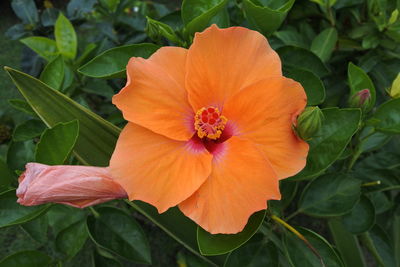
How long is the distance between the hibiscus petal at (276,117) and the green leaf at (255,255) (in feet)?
1.08

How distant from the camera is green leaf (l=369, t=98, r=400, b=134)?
3.23 ft

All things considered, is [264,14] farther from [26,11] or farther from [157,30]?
[26,11]

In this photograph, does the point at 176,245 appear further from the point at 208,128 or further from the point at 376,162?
the point at 208,128

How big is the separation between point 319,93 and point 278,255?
1.41ft

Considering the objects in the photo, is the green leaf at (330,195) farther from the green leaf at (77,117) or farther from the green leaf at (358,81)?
the green leaf at (77,117)

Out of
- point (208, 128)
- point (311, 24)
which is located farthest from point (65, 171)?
point (311, 24)

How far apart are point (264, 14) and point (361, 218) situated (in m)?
0.67

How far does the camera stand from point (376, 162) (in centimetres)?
140

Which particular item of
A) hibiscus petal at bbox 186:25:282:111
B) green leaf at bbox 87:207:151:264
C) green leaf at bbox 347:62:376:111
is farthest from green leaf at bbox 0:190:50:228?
green leaf at bbox 347:62:376:111

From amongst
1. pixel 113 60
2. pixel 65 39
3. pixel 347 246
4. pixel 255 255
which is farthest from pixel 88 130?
pixel 347 246

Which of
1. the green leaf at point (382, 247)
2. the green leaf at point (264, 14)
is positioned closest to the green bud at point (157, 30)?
the green leaf at point (264, 14)

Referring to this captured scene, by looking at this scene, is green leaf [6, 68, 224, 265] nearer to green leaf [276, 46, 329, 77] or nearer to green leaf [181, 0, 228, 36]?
green leaf [181, 0, 228, 36]

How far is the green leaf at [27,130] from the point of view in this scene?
125 cm

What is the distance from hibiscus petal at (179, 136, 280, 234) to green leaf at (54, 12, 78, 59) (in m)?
0.92
